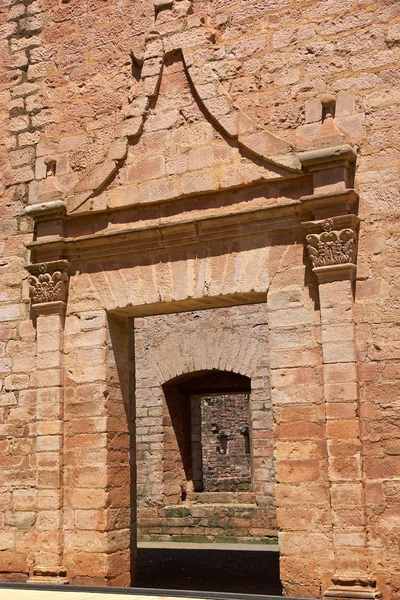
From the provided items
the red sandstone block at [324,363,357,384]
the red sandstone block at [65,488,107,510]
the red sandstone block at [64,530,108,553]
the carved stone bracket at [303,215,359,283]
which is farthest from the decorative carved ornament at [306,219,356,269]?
the red sandstone block at [64,530,108,553]

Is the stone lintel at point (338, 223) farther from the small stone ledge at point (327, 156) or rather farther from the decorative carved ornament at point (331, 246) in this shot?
the small stone ledge at point (327, 156)

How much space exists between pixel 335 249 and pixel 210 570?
4016 mm

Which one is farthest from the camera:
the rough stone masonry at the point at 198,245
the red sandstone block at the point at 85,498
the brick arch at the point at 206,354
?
the brick arch at the point at 206,354

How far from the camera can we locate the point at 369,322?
212 inches

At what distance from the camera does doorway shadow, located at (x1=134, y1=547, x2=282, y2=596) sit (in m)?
6.75

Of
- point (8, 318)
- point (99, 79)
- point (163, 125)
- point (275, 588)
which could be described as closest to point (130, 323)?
point (8, 318)

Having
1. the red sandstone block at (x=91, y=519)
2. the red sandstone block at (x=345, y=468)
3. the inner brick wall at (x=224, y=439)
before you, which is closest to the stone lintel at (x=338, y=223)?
the red sandstone block at (x=345, y=468)

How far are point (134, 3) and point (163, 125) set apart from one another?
1.22m

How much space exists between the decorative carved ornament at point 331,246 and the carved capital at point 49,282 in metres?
2.21

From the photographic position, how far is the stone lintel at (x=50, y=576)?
6020mm

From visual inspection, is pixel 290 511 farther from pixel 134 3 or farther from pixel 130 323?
pixel 134 3

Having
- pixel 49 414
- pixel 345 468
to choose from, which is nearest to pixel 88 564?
pixel 49 414

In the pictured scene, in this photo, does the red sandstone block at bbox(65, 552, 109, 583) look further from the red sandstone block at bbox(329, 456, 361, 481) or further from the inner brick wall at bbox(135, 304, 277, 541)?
the inner brick wall at bbox(135, 304, 277, 541)

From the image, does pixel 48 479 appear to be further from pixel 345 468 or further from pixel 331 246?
pixel 331 246
